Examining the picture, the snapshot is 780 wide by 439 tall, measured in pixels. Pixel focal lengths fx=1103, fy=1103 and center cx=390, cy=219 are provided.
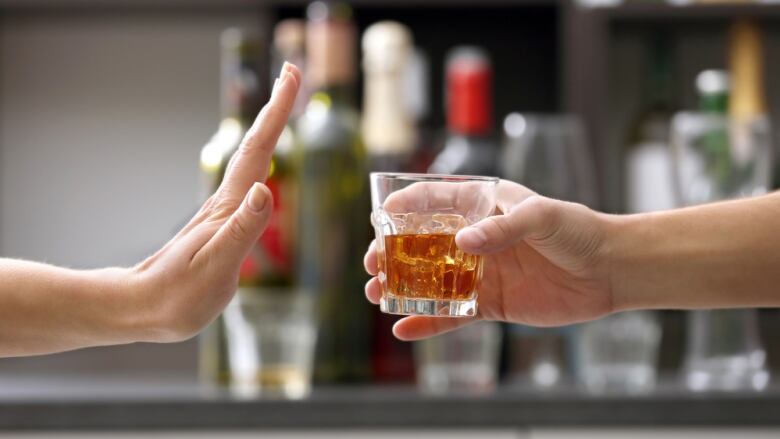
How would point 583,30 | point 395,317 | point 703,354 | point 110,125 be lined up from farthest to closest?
point 110,125 → point 583,30 → point 395,317 → point 703,354

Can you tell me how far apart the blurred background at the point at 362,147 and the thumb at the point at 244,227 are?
31.6 inches

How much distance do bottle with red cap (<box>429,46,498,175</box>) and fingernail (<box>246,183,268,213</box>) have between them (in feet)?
3.28

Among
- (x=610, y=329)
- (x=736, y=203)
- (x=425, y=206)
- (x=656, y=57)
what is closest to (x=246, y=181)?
(x=425, y=206)

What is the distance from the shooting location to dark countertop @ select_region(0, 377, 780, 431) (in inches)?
56.4

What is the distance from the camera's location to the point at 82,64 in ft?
7.94

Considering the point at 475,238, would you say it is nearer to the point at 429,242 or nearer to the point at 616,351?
the point at 429,242

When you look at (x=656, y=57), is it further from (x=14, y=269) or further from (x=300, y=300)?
(x=14, y=269)

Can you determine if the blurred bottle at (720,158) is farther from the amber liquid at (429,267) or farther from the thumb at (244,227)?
the thumb at (244,227)

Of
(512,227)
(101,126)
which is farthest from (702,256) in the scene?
(101,126)

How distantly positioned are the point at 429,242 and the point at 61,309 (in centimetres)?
24

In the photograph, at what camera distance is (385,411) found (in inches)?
56.5

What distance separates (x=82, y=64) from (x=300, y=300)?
1137 mm

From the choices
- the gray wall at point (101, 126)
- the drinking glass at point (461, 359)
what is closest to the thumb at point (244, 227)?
the drinking glass at point (461, 359)

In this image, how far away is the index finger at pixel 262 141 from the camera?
0.70 metres
